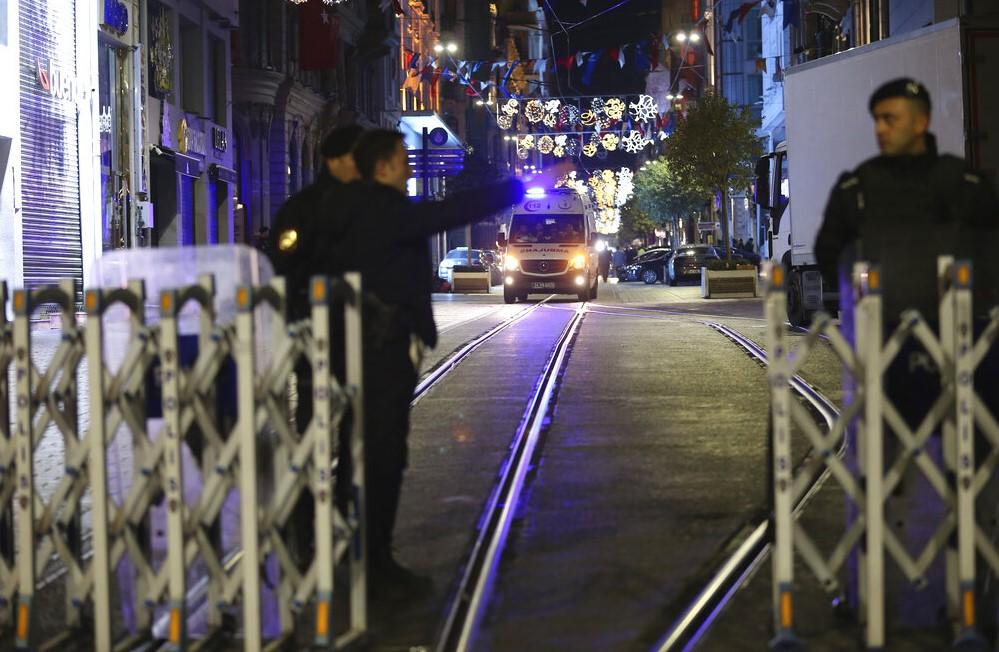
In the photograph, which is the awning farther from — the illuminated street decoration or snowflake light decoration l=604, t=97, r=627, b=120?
the illuminated street decoration

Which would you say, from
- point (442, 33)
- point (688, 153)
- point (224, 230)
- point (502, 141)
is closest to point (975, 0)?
point (224, 230)

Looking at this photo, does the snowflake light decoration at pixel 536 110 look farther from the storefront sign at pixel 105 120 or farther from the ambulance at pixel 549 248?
the storefront sign at pixel 105 120

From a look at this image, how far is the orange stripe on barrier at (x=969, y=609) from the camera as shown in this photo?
472 cm

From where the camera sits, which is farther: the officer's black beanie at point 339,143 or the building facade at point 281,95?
the building facade at point 281,95

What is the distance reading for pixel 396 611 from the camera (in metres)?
5.44

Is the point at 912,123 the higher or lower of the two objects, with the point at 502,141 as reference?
lower

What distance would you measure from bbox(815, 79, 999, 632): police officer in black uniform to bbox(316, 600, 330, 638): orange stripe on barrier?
1.90 meters

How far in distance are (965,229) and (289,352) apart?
7.53 ft

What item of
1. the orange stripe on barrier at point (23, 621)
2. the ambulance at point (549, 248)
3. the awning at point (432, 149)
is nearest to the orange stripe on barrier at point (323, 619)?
the orange stripe on barrier at point (23, 621)

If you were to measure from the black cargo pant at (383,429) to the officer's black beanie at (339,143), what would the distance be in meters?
0.82

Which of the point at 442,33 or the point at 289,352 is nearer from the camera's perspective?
the point at 289,352

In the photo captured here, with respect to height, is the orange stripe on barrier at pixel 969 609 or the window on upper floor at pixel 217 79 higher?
the window on upper floor at pixel 217 79

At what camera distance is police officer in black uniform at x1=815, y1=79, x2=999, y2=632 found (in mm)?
5164

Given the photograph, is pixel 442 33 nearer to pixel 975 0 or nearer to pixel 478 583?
pixel 975 0
